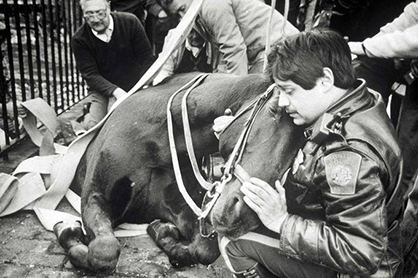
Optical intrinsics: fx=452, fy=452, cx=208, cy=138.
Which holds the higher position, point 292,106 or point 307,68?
point 307,68

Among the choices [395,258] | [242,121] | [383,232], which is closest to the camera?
[383,232]

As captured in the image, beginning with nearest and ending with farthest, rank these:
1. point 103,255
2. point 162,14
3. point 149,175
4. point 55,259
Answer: point 103,255 < point 55,259 < point 149,175 < point 162,14

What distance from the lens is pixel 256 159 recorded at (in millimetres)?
1892

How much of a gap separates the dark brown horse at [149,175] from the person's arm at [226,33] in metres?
0.77

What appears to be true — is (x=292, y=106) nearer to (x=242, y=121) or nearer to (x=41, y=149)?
(x=242, y=121)

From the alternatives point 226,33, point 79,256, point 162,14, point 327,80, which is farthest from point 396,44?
point 162,14

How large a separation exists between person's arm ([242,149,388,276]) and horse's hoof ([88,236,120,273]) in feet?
3.53

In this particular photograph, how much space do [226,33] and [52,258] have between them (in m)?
2.04

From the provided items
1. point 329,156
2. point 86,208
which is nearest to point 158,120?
point 86,208

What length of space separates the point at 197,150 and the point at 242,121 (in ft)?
1.74

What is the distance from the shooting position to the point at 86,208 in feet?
8.88

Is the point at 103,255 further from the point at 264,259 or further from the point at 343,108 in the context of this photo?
the point at 343,108

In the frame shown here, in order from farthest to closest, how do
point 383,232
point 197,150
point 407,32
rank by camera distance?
point 197,150
point 407,32
point 383,232

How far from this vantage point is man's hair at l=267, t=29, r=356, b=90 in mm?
1708
